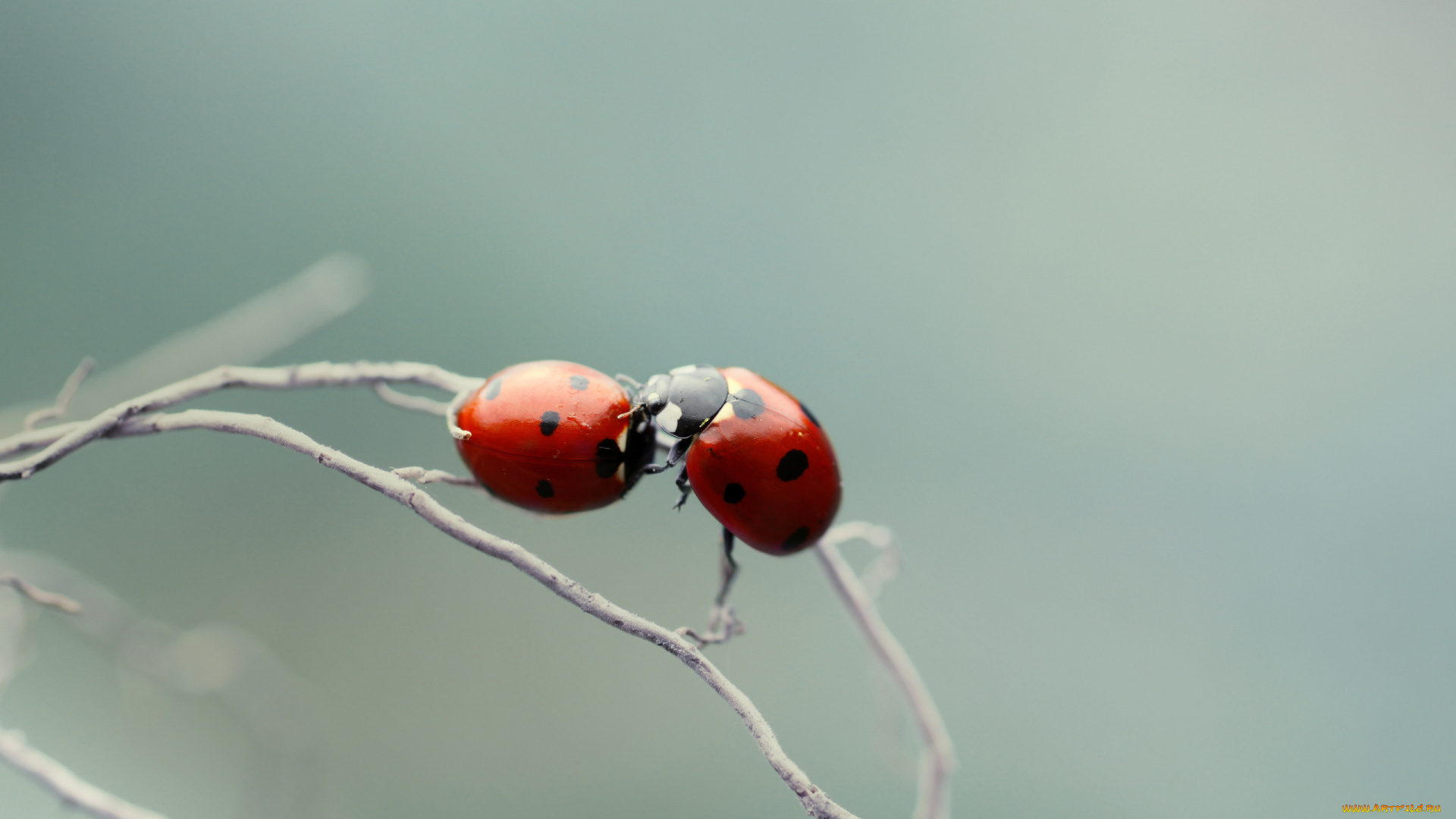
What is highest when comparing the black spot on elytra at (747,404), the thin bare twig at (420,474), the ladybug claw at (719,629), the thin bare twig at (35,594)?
the black spot on elytra at (747,404)

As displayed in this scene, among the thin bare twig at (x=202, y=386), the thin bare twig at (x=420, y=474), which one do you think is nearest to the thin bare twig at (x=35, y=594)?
the thin bare twig at (x=202, y=386)

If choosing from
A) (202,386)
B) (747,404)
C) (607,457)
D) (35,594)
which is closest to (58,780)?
(35,594)

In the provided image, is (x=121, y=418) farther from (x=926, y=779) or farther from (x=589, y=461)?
(x=926, y=779)

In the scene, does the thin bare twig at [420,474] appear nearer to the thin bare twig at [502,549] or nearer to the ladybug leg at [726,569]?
the thin bare twig at [502,549]

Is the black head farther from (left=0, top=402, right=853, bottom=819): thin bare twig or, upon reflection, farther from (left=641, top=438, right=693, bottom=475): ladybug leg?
(left=0, top=402, right=853, bottom=819): thin bare twig

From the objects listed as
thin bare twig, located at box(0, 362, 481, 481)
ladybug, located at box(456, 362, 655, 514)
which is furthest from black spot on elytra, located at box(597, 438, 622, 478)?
thin bare twig, located at box(0, 362, 481, 481)

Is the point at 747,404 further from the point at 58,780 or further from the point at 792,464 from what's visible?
the point at 58,780

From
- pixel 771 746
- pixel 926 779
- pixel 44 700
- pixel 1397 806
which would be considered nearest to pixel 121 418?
pixel 771 746
